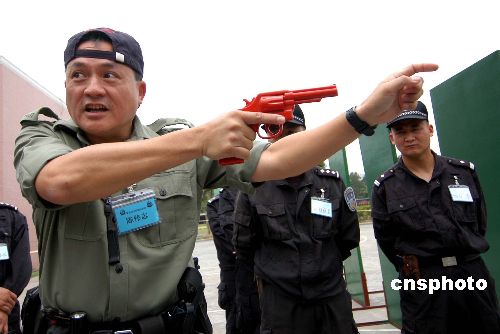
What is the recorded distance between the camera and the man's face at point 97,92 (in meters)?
1.65

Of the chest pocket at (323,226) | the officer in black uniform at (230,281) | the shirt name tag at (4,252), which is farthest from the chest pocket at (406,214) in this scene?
the shirt name tag at (4,252)

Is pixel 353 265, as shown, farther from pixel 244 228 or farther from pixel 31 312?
pixel 31 312

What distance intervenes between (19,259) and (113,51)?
10.2 feet

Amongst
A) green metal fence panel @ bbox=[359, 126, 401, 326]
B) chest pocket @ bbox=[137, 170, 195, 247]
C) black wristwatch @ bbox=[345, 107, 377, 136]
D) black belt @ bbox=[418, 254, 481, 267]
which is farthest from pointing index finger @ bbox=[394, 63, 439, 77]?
green metal fence panel @ bbox=[359, 126, 401, 326]

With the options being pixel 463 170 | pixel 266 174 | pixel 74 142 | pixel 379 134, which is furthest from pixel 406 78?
pixel 379 134

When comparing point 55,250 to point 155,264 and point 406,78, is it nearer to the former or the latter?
point 155,264

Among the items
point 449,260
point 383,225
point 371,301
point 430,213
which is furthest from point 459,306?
point 371,301

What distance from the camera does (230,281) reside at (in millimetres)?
5023

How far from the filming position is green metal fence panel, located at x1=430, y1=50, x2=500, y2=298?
3.41m

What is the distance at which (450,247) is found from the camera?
2.99m

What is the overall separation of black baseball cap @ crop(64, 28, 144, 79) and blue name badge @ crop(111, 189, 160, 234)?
576 millimetres

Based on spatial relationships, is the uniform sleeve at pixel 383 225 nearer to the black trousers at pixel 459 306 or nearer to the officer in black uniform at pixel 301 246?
the officer in black uniform at pixel 301 246

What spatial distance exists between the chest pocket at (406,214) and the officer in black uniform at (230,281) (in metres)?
1.58

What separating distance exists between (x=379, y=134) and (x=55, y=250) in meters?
4.01
